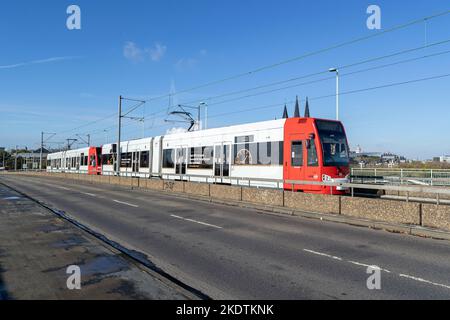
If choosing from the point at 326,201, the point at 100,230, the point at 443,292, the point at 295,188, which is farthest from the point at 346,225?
the point at 100,230

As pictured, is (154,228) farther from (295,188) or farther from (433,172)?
(433,172)

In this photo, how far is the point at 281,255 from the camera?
794 cm

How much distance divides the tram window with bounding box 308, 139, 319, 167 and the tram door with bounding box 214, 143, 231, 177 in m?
5.80

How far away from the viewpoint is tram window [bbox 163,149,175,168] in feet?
91.7

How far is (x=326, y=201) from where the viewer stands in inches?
547

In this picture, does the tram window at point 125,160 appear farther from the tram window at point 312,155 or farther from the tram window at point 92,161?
the tram window at point 312,155

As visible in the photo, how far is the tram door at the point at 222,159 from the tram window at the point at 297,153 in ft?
16.0

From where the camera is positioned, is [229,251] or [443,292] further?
[229,251]

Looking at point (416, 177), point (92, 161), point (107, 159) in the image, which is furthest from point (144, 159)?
point (416, 177)

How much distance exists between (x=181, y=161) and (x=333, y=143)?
1224 cm

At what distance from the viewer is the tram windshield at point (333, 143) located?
55.6 ft

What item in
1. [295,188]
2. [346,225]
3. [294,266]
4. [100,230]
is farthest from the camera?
[295,188]

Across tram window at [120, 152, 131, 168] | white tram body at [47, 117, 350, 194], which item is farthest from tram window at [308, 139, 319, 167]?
tram window at [120, 152, 131, 168]
